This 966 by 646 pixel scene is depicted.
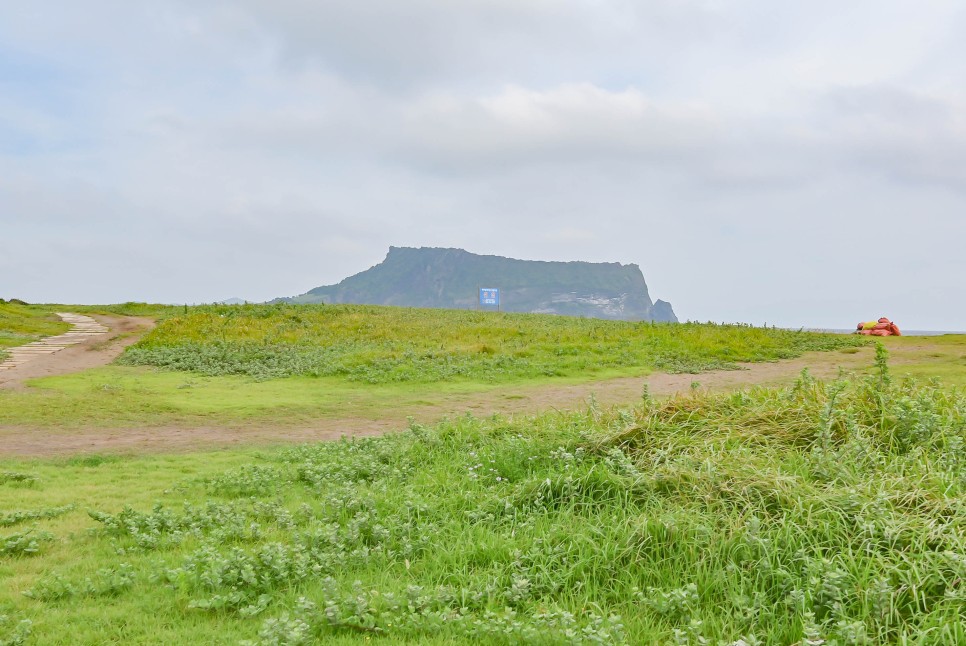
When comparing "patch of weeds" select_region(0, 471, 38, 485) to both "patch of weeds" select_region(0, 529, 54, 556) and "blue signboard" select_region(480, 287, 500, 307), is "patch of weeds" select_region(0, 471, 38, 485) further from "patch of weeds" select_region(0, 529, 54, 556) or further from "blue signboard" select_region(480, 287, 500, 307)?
"blue signboard" select_region(480, 287, 500, 307)

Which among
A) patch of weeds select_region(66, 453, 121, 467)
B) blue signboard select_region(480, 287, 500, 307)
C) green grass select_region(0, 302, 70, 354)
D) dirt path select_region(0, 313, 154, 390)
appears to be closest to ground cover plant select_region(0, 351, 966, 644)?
patch of weeds select_region(66, 453, 121, 467)

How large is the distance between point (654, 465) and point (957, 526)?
8.34ft

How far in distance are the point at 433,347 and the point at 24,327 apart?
2573cm

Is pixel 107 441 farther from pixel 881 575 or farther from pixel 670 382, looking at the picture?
pixel 670 382

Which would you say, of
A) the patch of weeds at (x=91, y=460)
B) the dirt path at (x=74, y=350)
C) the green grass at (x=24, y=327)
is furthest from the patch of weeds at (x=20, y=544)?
the green grass at (x=24, y=327)

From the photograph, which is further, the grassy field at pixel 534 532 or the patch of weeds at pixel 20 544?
the patch of weeds at pixel 20 544

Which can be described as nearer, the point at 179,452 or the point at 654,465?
the point at 654,465

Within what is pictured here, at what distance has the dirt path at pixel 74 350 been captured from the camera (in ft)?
64.7

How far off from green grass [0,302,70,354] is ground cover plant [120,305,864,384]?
20.2 feet

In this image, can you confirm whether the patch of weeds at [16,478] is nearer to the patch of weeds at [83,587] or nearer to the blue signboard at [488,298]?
the patch of weeds at [83,587]

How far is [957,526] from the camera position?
189 inches

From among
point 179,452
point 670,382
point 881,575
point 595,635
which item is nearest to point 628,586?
point 595,635

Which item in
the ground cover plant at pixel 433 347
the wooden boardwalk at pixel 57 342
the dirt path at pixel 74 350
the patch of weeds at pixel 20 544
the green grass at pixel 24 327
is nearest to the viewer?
the patch of weeds at pixel 20 544

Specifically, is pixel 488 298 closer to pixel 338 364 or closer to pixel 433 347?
pixel 433 347
